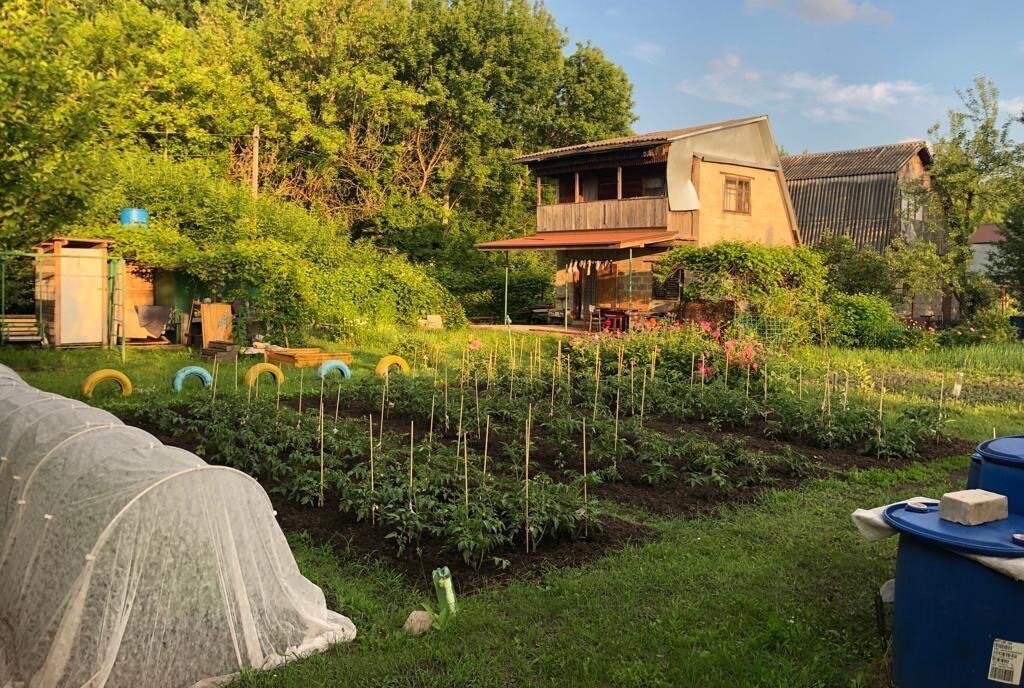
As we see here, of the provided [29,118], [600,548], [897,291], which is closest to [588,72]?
[897,291]

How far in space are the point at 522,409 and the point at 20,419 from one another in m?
5.86

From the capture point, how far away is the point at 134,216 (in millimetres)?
20109

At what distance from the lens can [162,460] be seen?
12.8 feet

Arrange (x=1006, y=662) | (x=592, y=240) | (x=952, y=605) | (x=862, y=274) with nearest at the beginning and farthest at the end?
(x=1006, y=662) < (x=952, y=605) < (x=862, y=274) < (x=592, y=240)

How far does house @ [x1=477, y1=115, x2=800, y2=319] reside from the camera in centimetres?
2556

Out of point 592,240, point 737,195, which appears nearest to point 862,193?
point 737,195

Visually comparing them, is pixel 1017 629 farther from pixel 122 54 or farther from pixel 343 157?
pixel 343 157

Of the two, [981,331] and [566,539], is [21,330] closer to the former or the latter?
[566,539]

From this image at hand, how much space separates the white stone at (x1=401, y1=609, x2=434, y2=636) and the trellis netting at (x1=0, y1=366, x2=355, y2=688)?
0.29 metres

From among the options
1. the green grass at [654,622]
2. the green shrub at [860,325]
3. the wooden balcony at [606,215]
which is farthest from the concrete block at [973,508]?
the wooden balcony at [606,215]

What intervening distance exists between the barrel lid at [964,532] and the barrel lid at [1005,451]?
0.24m

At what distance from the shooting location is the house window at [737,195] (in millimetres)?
27266

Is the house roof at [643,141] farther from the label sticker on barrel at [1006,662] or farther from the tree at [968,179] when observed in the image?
the label sticker on barrel at [1006,662]

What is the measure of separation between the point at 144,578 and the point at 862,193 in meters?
33.9
